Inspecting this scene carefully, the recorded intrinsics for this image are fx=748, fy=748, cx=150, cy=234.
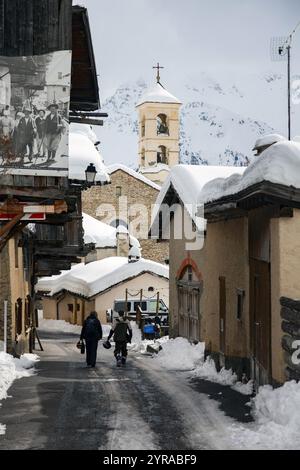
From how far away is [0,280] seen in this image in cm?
1958

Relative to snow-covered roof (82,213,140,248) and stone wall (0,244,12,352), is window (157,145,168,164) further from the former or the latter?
stone wall (0,244,12,352)

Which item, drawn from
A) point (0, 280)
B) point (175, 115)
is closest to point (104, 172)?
point (0, 280)

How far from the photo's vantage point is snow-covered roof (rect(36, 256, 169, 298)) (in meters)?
44.4

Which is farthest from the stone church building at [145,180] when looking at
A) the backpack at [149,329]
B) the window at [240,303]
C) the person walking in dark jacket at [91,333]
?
the window at [240,303]

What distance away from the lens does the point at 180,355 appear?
67.3 ft

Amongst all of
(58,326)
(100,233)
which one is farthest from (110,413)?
(100,233)

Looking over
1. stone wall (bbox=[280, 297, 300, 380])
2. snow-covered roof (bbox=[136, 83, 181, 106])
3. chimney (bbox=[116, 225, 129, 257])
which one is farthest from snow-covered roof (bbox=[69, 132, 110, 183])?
Result: snow-covered roof (bbox=[136, 83, 181, 106])

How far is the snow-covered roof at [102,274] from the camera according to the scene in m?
44.4

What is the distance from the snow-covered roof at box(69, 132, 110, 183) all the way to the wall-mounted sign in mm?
7998

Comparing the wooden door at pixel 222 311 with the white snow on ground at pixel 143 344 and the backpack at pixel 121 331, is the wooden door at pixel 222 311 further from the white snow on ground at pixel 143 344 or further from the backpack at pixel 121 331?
the white snow on ground at pixel 143 344

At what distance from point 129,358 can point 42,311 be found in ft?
114

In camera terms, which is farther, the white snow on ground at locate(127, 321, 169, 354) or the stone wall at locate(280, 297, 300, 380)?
the white snow on ground at locate(127, 321, 169, 354)

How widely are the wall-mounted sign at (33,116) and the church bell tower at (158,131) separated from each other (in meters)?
48.0
